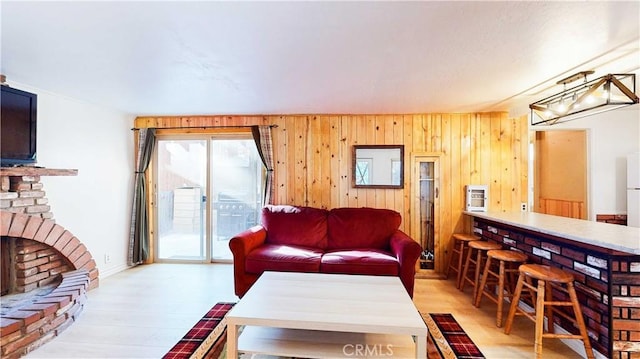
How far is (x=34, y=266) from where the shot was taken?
2660 mm

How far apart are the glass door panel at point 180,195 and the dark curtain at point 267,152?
34.9 inches

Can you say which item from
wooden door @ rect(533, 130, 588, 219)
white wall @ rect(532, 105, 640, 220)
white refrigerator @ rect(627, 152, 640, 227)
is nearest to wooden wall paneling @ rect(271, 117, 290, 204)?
white wall @ rect(532, 105, 640, 220)

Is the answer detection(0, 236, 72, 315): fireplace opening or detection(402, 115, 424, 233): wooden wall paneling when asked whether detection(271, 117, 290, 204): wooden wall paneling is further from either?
detection(0, 236, 72, 315): fireplace opening

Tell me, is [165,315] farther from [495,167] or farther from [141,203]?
[495,167]

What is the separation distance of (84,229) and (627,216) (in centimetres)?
679

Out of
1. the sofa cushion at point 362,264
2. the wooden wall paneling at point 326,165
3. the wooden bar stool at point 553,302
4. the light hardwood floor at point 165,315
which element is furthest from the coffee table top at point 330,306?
the wooden wall paneling at point 326,165

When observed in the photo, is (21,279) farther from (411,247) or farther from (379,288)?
(411,247)

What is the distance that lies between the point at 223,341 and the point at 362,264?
133 centimetres

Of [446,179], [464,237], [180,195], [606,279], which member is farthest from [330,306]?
[180,195]

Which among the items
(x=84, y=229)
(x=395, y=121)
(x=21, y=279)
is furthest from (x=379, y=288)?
(x=84, y=229)

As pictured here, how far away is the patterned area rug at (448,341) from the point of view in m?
2.04

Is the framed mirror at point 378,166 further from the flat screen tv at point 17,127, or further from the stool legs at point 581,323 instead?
the flat screen tv at point 17,127

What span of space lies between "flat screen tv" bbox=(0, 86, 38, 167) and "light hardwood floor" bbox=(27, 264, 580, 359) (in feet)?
4.73

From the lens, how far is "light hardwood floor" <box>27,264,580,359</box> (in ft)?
6.85
